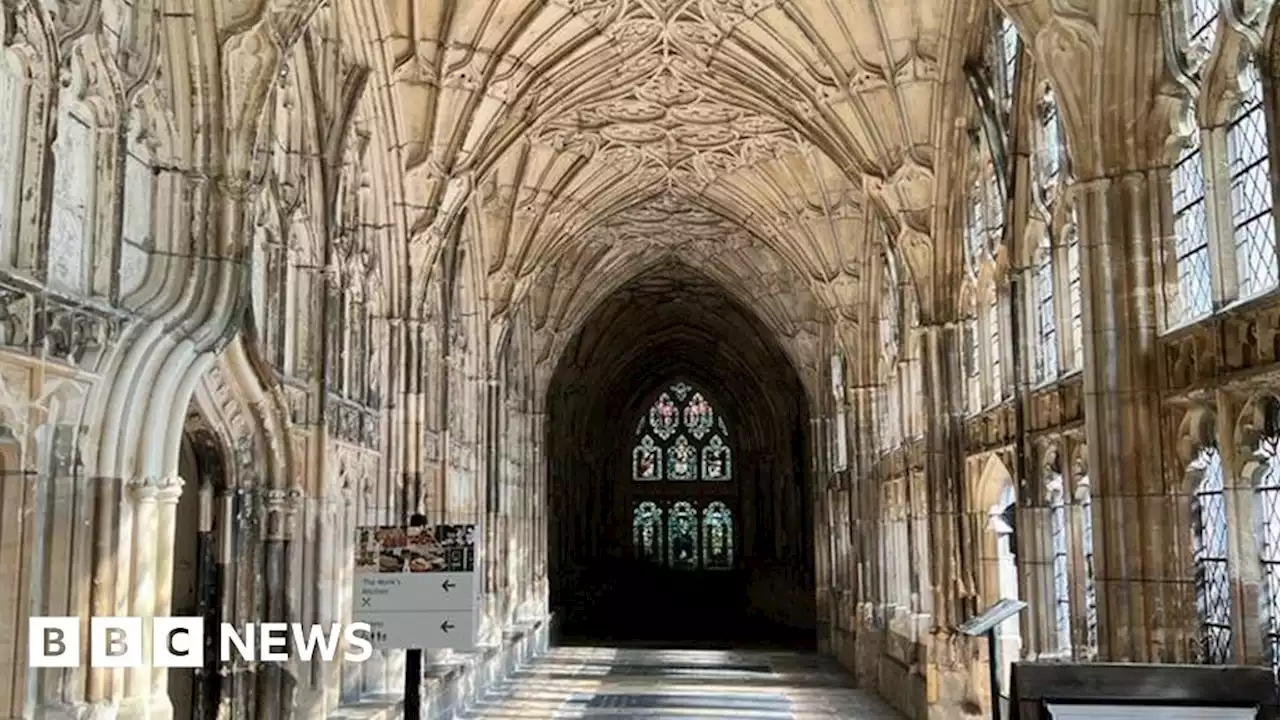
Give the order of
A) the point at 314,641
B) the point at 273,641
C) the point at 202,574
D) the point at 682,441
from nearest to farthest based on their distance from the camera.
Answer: the point at 202,574, the point at 273,641, the point at 314,641, the point at 682,441

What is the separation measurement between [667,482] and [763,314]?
1655 cm

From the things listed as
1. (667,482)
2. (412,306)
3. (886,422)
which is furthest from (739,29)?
(667,482)

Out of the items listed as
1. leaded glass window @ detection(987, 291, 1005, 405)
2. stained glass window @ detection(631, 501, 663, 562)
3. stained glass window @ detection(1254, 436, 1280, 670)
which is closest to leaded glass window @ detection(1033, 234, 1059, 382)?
leaded glass window @ detection(987, 291, 1005, 405)

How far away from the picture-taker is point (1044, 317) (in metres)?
12.2

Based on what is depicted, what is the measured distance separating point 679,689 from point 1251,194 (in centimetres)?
1354

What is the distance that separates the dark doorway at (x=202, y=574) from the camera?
10266 millimetres

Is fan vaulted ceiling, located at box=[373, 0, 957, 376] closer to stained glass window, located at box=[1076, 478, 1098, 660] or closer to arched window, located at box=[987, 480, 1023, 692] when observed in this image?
arched window, located at box=[987, 480, 1023, 692]

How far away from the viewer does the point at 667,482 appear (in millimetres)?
44031

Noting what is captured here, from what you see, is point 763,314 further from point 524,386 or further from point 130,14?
point 130,14

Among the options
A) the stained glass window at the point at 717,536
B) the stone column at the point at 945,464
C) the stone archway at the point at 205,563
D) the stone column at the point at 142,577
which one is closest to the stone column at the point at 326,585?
the stone archway at the point at 205,563

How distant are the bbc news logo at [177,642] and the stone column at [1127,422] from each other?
5.60 m

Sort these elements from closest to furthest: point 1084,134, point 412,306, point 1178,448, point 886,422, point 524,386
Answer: point 1178,448 → point 1084,134 → point 412,306 → point 886,422 → point 524,386

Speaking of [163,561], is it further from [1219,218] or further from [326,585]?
[1219,218]

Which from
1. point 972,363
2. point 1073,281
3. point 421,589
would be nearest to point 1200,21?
point 1073,281
